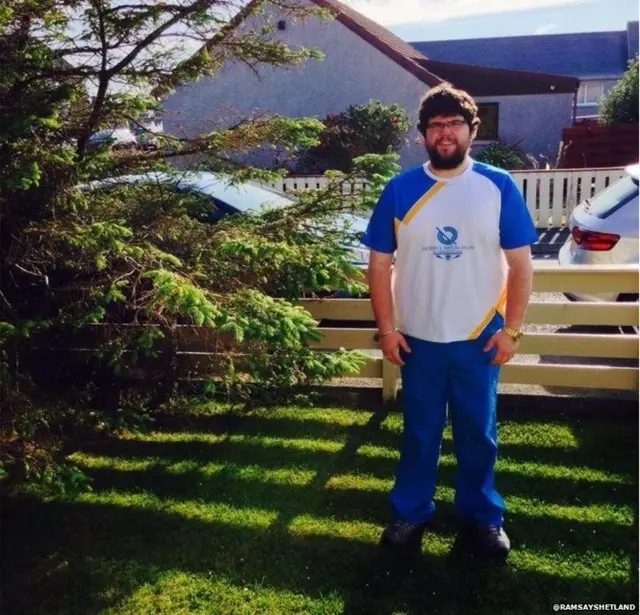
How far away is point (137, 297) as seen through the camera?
11.0 feet

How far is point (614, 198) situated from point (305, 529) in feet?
13.6

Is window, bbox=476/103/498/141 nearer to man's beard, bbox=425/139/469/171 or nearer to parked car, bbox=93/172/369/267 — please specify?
parked car, bbox=93/172/369/267

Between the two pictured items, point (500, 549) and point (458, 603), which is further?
point (500, 549)

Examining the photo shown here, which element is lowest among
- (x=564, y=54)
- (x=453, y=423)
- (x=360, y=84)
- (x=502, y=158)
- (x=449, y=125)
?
(x=453, y=423)

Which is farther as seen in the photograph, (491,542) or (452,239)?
(491,542)

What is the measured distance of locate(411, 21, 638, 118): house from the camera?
30861 millimetres

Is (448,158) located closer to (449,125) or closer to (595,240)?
(449,125)

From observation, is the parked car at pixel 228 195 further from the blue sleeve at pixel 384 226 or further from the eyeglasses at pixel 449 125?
the eyeglasses at pixel 449 125

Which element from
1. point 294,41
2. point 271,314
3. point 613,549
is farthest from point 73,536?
point 294,41

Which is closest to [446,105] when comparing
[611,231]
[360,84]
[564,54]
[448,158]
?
[448,158]

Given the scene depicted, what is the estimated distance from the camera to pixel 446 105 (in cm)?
271

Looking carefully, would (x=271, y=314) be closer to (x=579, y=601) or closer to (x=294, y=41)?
(x=579, y=601)

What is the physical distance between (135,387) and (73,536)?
32.5 inches

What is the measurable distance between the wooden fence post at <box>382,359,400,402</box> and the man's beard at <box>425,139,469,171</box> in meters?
2.08
